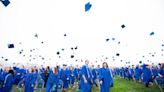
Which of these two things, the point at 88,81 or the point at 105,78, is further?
the point at 105,78

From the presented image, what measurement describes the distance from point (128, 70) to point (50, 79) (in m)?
21.8

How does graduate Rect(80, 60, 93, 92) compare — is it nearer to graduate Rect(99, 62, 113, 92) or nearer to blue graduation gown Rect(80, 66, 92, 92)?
blue graduation gown Rect(80, 66, 92, 92)

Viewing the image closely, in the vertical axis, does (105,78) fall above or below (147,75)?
below

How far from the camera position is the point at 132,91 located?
16422 millimetres

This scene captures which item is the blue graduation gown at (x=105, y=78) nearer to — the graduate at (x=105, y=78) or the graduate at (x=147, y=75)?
the graduate at (x=105, y=78)

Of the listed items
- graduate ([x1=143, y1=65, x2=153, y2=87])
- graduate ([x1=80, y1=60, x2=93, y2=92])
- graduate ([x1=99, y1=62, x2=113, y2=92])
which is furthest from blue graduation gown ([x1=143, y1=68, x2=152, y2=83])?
graduate ([x1=80, y1=60, x2=93, y2=92])

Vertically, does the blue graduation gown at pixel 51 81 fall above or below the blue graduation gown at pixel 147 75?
below

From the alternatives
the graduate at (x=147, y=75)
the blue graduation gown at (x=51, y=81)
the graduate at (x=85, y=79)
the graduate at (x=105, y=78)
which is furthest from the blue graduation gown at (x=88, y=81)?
the graduate at (x=147, y=75)

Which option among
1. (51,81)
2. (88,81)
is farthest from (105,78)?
(51,81)

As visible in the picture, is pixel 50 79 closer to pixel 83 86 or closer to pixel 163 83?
pixel 83 86

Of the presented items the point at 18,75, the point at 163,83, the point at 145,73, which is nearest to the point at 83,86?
the point at 163,83

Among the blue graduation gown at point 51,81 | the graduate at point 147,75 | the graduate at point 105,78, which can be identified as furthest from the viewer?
the graduate at point 147,75

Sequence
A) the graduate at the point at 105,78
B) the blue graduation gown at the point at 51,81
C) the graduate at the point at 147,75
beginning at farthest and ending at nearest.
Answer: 1. the graduate at the point at 147,75
2. the graduate at the point at 105,78
3. the blue graduation gown at the point at 51,81

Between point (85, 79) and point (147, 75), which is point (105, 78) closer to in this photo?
point (85, 79)
